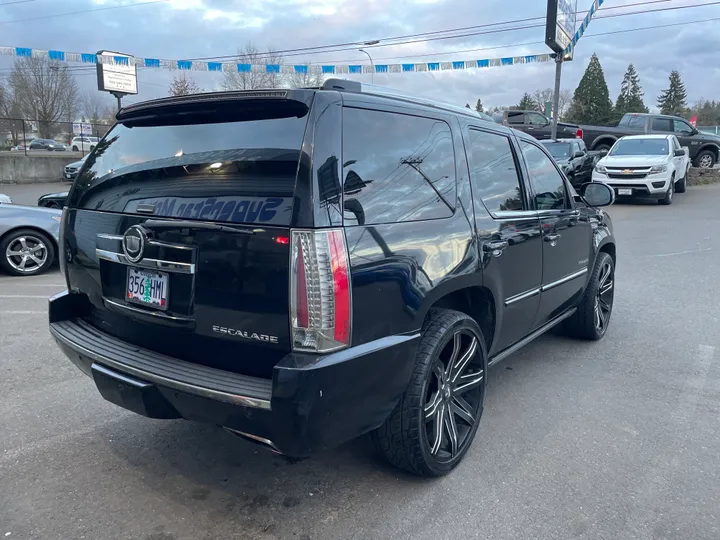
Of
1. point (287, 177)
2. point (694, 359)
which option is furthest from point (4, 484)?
point (694, 359)

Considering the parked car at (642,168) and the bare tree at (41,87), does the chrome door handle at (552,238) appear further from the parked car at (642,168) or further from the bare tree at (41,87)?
the bare tree at (41,87)

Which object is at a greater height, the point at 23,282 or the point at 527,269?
the point at 527,269

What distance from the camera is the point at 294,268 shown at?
2.24 m

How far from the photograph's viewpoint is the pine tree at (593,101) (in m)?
58.8

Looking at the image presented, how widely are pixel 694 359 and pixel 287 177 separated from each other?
404cm

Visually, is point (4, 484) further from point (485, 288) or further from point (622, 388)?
point (622, 388)

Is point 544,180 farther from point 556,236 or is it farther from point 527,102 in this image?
point 527,102

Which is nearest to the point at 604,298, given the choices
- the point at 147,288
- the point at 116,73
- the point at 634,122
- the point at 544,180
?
the point at 544,180

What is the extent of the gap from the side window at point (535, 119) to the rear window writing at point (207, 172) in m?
23.1

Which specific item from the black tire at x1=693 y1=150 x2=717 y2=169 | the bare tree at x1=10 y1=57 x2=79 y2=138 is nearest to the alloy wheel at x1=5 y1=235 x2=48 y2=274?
the black tire at x1=693 y1=150 x2=717 y2=169

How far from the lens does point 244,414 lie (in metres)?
2.29

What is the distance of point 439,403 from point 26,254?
7.17m

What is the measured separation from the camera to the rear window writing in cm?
→ 234

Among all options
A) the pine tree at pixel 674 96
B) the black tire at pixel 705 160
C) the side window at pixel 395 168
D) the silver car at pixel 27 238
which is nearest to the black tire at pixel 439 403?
the side window at pixel 395 168
